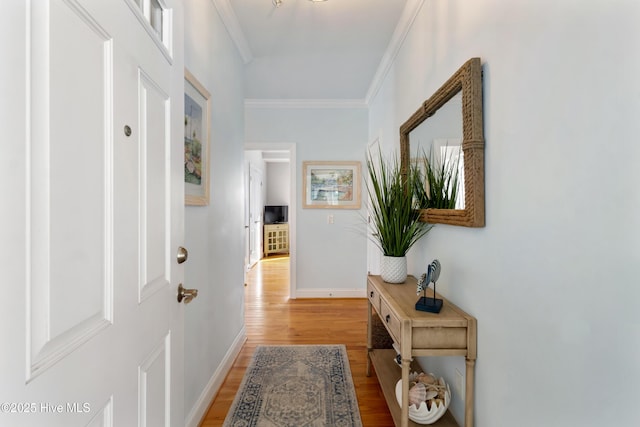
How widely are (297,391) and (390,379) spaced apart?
0.60 m

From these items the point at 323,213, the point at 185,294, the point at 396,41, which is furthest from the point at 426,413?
the point at 323,213

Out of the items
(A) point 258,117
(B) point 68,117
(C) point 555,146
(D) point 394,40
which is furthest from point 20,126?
(A) point 258,117

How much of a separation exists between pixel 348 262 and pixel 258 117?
219 centimetres

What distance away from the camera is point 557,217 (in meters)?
0.83

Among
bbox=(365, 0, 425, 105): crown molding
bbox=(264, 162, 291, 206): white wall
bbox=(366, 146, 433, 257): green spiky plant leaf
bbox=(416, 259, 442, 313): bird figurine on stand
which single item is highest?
bbox=(365, 0, 425, 105): crown molding

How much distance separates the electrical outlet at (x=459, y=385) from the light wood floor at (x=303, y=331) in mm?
496

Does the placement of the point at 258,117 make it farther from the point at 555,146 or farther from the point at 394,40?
the point at 555,146

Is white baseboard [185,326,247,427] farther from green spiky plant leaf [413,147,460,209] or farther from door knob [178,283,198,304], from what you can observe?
green spiky plant leaf [413,147,460,209]

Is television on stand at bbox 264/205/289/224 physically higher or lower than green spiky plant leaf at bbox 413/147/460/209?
lower

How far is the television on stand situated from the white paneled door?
6.90m

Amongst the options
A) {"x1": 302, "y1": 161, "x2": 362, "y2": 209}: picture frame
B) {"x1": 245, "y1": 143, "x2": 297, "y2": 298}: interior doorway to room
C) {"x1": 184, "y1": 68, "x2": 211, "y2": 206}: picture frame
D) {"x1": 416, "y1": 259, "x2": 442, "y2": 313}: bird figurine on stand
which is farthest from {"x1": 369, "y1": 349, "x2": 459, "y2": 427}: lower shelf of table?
{"x1": 302, "y1": 161, "x2": 362, "y2": 209}: picture frame

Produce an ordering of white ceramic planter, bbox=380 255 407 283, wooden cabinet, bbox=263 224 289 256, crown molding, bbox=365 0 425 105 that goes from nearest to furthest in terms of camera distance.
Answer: white ceramic planter, bbox=380 255 407 283, crown molding, bbox=365 0 425 105, wooden cabinet, bbox=263 224 289 256

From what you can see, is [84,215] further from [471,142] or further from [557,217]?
[471,142]

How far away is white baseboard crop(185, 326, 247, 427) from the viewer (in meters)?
1.64
